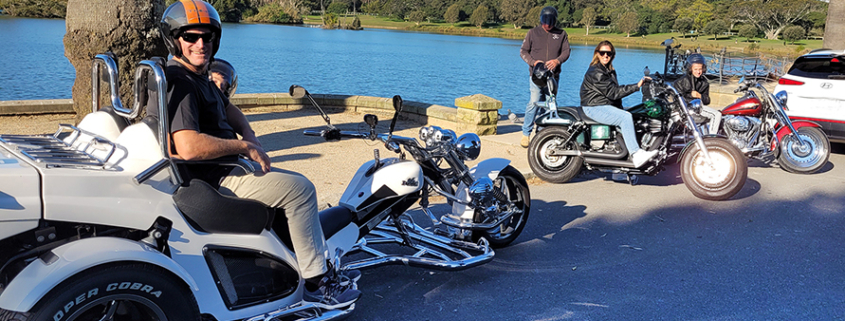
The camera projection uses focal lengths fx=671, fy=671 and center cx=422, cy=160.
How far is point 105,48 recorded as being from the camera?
811 cm

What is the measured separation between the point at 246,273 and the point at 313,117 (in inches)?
341

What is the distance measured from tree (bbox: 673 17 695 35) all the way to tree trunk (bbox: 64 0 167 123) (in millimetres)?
87629

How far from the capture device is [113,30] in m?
8.06

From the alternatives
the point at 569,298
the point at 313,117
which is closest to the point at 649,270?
the point at 569,298

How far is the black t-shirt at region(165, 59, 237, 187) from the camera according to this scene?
10.3 feet

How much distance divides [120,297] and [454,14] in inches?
4405

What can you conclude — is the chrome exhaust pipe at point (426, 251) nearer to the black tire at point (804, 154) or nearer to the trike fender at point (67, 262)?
the trike fender at point (67, 262)

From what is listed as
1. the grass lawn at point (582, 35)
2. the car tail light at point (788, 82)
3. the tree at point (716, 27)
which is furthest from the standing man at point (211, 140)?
the tree at point (716, 27)

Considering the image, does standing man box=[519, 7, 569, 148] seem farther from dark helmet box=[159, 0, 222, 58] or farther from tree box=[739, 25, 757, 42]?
tree box=[739, 25, 757, 42]

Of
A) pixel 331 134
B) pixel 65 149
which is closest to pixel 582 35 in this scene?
pixel 331 134

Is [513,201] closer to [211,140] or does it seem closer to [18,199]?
[211,140]

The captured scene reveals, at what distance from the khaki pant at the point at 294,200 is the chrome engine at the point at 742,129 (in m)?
6.58

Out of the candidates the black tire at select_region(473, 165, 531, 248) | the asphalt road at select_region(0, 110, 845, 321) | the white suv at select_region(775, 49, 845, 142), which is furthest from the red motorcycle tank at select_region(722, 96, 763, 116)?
the black tire at select_region(473, 165, 531, 248)

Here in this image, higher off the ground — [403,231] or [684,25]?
[684,25]
